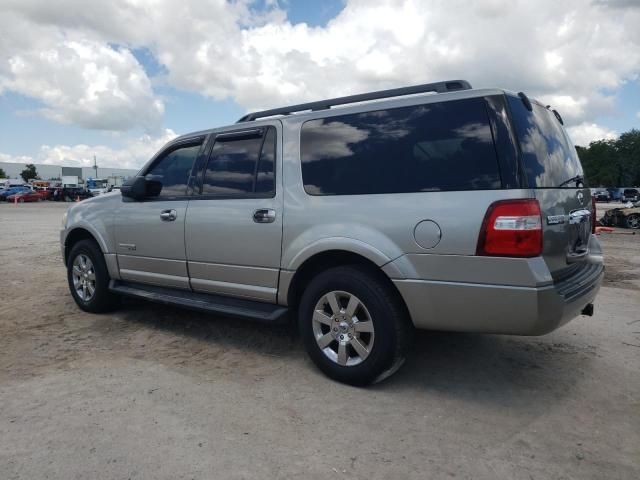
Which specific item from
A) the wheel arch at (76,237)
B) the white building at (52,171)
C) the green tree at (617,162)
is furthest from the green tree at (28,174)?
the wheel arch at (76,237)

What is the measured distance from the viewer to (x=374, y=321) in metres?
3.21

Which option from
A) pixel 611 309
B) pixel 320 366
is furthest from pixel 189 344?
pixel 611 309

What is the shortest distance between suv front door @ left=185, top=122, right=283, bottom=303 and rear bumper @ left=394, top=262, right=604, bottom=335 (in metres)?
1.15

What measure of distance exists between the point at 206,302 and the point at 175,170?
130 cm

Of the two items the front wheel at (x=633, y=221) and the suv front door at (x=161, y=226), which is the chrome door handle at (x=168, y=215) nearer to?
the suv front door at (x=161, y=226)

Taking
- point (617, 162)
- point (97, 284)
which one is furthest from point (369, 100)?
point (617, 162)

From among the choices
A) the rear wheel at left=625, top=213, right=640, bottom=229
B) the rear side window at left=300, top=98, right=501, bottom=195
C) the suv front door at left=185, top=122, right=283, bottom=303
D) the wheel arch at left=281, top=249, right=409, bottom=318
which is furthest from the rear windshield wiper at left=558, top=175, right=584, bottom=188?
the rear wheel at left=625, top=213, right=640, bottom=229

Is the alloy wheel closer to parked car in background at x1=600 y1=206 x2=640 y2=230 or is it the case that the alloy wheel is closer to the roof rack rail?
the roof rack rail

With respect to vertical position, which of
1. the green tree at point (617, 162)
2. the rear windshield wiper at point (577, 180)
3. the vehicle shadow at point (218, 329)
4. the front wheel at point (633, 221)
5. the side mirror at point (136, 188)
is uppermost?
the green tree at point (617, 162)

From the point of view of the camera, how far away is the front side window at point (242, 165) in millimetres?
3891

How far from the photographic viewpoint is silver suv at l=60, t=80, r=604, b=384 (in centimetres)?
285

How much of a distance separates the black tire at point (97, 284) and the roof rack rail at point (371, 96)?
2.27 metres

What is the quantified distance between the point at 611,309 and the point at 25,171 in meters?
129

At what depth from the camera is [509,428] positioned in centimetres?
284
